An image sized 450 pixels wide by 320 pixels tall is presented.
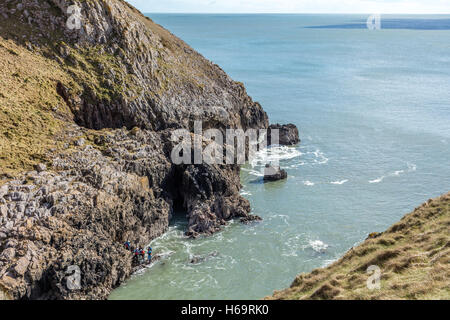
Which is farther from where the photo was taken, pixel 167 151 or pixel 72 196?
pixel 167 151

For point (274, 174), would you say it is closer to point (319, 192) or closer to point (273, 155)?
point (319, 192)

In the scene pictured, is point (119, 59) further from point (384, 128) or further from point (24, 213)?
point (384, 128)

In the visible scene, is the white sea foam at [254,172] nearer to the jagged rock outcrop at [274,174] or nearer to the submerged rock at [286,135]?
the jagged rock outcrop at [274,174]

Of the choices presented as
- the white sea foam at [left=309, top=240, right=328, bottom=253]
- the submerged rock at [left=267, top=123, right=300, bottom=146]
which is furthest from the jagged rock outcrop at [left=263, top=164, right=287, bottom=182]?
the white sea foam at [left=309, top=240, right=328, bottom=253]

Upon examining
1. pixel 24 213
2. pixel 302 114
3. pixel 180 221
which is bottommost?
pixel 180 221

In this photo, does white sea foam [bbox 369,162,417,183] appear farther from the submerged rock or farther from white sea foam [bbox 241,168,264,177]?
the submerged rock

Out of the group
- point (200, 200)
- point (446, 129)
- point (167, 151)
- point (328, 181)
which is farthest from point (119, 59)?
point (446, 129)
